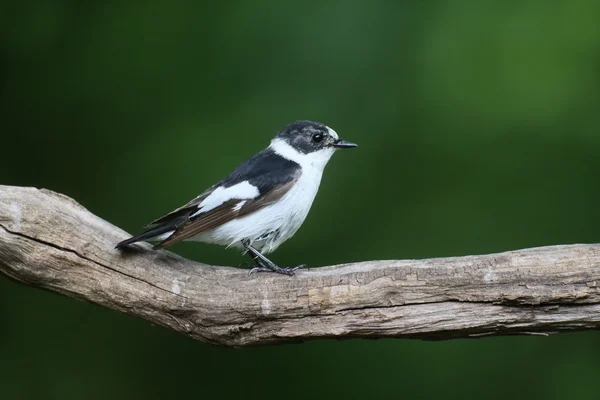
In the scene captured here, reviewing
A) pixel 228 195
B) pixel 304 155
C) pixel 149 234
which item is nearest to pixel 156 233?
pixel 149 234

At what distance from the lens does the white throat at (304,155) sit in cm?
345

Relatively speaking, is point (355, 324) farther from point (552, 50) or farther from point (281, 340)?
point (552, 50)

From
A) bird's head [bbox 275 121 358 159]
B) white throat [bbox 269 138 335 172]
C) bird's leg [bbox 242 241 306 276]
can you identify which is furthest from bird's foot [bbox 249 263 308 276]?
bird's head [bbox 275 121 358 159]

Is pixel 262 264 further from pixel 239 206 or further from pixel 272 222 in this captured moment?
pixel 239 206

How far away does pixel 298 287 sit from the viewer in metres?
2.75

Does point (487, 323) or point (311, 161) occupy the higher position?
point (311, 161)

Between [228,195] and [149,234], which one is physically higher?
[228,195]

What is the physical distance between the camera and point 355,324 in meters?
2.64

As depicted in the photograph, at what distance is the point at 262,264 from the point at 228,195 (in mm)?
411

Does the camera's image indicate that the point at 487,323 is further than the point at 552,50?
No

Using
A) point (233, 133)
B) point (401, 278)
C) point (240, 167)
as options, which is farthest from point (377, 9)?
point (401, 278)

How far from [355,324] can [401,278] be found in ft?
0.79

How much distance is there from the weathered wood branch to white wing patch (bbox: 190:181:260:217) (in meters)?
0.27

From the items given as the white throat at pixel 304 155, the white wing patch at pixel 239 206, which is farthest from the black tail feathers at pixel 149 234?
the white throat at pixel 304 155
